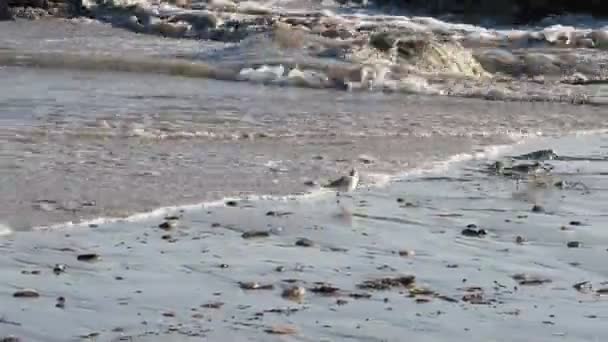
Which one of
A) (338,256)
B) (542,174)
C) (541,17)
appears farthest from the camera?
(541,17)

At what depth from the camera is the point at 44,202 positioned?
16.2 feet

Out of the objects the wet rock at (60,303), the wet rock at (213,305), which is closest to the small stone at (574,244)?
the wet rock at (213,305)

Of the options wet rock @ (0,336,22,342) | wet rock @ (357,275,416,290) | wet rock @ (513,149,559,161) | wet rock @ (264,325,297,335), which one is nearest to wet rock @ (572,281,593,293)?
wet rock @ (357,275,416,290)

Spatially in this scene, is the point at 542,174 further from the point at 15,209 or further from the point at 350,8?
the point at 350,8

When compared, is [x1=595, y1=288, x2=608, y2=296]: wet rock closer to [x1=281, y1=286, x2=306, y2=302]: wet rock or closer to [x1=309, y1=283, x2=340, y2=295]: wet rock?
[x1=309, y1=283, x2=340, y2=295]: wet rock

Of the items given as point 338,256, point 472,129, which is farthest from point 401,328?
point 472,129

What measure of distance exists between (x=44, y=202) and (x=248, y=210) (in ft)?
2.51

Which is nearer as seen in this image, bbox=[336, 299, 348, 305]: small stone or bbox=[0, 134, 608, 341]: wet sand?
bbox=[0, 134, 608, 341]: wet sand

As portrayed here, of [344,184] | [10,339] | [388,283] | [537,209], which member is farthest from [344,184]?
[10,339]

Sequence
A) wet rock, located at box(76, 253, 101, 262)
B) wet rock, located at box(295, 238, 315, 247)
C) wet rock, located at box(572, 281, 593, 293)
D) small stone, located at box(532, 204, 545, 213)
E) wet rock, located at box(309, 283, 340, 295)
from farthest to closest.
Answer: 1. small stone, located at box(532, 204, 545, 213)
2. wet rock, located at box(295, 238, 315, 247)
3. wet rock, located at box(76, 253, 101, 262)
4. wet rock, located at box(572, 281, 593, 293)
5. wet rock, located at box(309, 283, 340, 295)

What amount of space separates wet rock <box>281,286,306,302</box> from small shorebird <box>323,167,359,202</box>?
162 cm

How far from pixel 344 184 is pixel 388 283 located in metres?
1.63

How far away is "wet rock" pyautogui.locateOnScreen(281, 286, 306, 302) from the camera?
379 centimetres

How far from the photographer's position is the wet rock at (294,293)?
3789 mm
